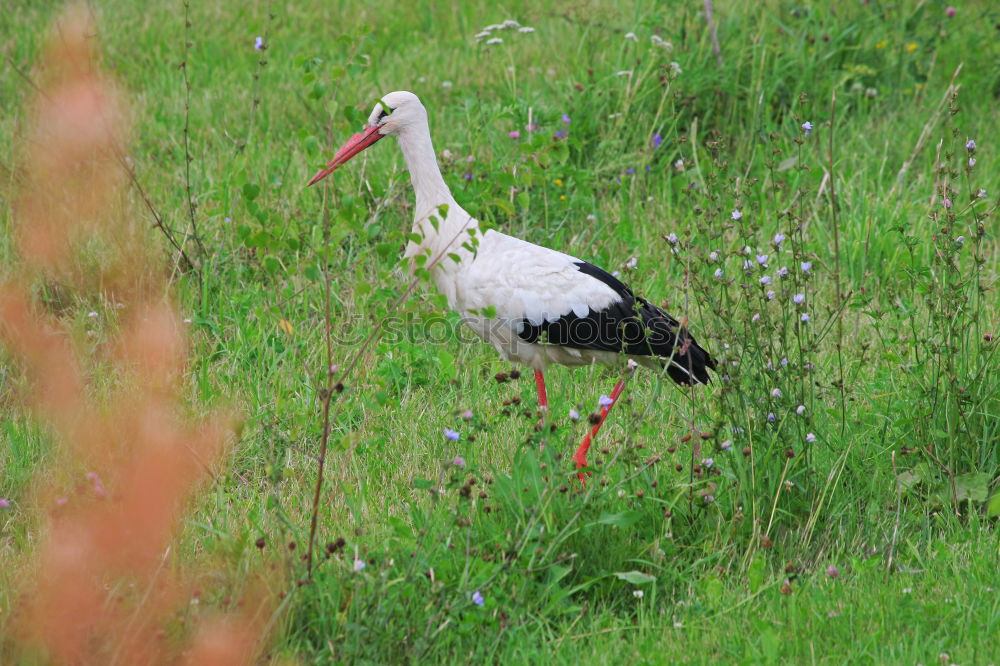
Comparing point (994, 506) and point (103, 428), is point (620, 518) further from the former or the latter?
point (103, 428)

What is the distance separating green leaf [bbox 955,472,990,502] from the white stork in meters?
0.96

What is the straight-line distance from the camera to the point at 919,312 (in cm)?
478

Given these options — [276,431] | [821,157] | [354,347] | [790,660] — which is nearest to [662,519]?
[790,660]

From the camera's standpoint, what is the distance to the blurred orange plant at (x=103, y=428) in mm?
2109

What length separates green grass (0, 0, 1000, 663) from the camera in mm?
2814

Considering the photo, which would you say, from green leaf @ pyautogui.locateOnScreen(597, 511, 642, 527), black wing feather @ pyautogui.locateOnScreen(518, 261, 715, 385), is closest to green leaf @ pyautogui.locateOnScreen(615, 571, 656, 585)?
green leaf @ pyautogui.locateOnScreen(597, 511, 642, 527)

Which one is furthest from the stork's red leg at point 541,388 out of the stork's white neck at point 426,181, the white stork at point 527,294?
the stork's white neck at point 426,181

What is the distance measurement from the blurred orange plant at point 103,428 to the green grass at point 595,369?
0.36 ft

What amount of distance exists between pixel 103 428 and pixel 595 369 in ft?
6.17

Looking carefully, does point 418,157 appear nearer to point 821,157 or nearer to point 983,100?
point 821,157

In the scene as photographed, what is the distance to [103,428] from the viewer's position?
3.19 m

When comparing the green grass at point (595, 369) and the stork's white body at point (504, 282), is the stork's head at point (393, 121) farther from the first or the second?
the green grass at point (595, 369)

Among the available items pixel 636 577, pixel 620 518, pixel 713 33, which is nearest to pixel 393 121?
pixel 620 518

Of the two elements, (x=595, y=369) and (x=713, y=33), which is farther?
(x=713, y=33)
